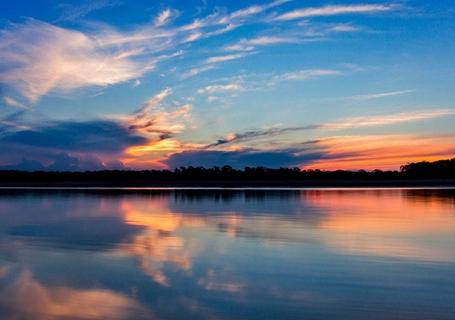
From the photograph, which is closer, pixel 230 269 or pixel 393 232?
pixel 230 269

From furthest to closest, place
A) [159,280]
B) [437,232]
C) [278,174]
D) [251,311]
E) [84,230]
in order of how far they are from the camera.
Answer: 1. [278,174]
2. [84,230]
3. [437,232]
4. [159,280]
5. [251,311]

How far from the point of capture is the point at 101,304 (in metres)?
7.48

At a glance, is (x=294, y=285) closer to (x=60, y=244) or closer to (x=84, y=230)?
(x=60, y=244)

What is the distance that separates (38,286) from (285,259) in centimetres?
516

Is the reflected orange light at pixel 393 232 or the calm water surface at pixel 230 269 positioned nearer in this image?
the calm water surface at pixel 230 269

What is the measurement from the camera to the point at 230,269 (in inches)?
397

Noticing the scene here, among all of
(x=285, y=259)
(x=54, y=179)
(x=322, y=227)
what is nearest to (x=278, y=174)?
(x=54, y=179)

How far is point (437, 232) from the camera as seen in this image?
15.5m

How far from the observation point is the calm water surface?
725 centimetres

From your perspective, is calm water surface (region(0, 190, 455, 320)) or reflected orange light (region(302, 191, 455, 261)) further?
reflected orange light (region(302, 191, 455, 261))

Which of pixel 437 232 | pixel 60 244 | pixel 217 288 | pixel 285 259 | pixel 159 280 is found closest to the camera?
pixel 217 288

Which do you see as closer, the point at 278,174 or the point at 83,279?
the point at 83,279

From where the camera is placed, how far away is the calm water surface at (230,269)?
7.25m

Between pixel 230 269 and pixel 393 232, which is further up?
pixel 393 232
